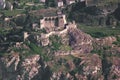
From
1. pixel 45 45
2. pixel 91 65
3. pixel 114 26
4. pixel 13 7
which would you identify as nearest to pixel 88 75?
pixel 91 65

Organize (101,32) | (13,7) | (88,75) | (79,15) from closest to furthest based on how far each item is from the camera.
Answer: (88,75), (101,32), (79,15), (13,7)

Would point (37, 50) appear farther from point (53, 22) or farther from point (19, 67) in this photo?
point (53, 22)

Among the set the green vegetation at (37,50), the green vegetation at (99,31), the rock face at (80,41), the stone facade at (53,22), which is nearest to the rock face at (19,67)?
the green vegetation at (37,50)

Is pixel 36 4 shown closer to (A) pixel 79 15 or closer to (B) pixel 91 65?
(A) pixel 79 15

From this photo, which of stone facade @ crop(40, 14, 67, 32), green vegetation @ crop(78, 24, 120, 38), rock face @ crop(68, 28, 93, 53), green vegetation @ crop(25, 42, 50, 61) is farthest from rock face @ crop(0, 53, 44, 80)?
green vegetation @ crop(78, 24, 120, 38)

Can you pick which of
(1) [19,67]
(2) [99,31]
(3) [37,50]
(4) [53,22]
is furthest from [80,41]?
(1) [19,67]
